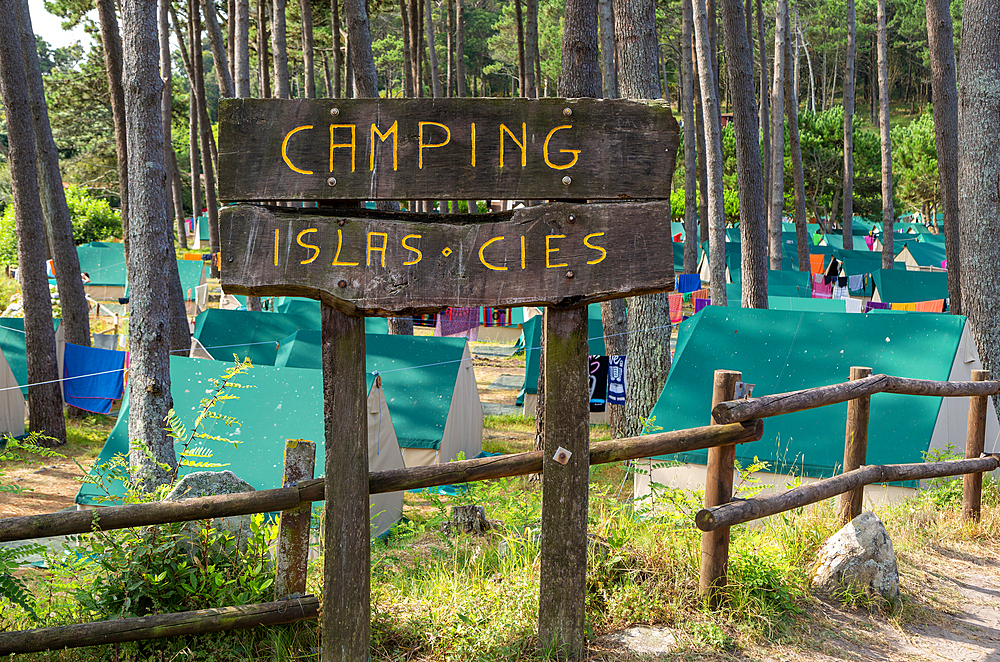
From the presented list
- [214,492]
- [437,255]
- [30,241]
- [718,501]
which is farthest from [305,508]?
[30,241]

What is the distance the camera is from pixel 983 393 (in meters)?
4.76

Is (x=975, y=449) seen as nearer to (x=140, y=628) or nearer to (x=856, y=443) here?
(x=856, y=443)

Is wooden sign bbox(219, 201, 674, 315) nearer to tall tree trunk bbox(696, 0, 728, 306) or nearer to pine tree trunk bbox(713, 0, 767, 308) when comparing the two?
pine tree trunk bbox(713, 0, 767, 308)

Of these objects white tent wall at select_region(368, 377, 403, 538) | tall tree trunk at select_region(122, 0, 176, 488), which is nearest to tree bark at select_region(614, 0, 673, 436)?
white tent wall at select_region(368, 377, 403, 538)

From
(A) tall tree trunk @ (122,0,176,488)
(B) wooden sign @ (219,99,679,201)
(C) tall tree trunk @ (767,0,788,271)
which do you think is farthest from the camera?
(C) tall tree trunk @ (767,0,788,271)

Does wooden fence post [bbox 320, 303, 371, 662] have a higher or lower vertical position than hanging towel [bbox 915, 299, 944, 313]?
higher

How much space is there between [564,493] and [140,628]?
1.65m

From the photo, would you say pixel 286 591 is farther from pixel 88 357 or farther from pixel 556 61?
pixel 556 61

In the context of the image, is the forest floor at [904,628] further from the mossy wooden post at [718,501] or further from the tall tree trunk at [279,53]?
the tall tree trunk at [279,53]

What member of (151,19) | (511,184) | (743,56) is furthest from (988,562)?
(151,19)

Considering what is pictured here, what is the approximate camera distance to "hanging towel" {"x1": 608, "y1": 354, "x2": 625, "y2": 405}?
29.9 feet

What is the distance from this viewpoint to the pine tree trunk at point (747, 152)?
858 centimetres

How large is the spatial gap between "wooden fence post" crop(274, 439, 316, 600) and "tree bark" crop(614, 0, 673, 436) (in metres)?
5.49

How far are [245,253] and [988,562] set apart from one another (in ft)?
14.6
